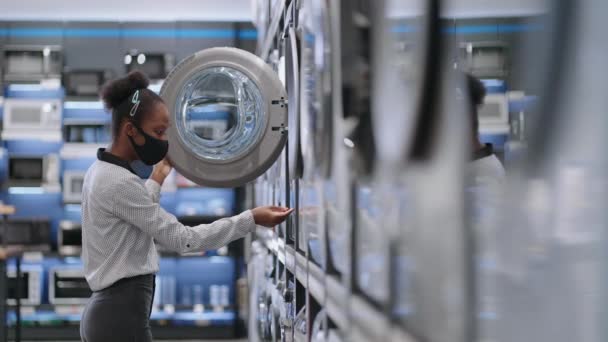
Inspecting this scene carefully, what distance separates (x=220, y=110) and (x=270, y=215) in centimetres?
77

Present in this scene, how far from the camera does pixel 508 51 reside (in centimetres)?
54

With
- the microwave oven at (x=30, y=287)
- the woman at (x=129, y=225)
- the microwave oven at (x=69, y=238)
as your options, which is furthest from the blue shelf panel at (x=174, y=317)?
the woman at (x=129, y=225)

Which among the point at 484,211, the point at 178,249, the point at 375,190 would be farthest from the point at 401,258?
the point at 178,249

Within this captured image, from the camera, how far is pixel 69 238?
269 inches

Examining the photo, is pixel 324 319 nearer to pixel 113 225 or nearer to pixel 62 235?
pixel 113 225

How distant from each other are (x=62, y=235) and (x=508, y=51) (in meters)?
6.72

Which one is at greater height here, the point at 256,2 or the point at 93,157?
the point at 256,2

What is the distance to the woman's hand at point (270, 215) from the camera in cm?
225

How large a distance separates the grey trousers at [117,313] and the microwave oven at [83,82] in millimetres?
4842

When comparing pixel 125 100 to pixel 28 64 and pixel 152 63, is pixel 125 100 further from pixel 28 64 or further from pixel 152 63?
pixel 28 64

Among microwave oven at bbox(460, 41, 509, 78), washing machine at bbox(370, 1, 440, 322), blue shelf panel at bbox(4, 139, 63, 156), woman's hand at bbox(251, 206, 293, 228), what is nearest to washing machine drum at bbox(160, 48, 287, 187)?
woman's hand at bbox(251, 206, 293, 228)

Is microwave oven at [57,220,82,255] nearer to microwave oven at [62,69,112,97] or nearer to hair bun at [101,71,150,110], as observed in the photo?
microwave oven at [62,69,112,97]

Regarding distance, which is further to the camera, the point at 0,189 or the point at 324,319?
the point at 0,189

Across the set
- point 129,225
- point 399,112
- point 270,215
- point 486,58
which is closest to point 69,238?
point 129,225
